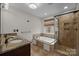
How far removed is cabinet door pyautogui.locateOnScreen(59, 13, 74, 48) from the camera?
1075 mm

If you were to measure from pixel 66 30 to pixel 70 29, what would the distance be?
0.06 meters

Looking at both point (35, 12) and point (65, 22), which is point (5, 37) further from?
point (65, 22)

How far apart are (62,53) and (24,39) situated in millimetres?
622

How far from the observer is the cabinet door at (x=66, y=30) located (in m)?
1.08

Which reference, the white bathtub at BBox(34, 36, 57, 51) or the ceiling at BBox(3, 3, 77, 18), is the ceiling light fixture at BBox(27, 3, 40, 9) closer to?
the ceiling at BBox(3, 3, 77, 18)

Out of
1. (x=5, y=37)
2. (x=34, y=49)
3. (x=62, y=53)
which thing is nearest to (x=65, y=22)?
(x=62, y=53)

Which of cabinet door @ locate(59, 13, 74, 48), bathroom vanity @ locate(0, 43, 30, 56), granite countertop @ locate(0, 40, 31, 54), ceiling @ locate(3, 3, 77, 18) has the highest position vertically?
ceiling @ locate(3, 3, 77, 18)

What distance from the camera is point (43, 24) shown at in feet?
3.90

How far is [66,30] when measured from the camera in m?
1.10

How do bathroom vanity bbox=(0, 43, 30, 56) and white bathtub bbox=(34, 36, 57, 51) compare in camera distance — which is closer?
bathroom vanity bbox=(0, 43, 30, 56)

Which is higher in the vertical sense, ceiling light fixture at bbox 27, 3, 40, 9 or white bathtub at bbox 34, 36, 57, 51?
ceiling light fixture at bbox 27, 3, 40, 9

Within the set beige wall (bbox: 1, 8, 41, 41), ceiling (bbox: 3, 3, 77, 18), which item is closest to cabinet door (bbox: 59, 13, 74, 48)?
ceiling (bbox: 3, 3, 77, 18)

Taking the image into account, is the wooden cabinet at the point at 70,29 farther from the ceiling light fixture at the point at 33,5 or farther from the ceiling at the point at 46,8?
the ceiling light fixture at the point at 33,5

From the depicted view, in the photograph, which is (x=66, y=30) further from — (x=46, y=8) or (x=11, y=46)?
(x=11, y=46)
